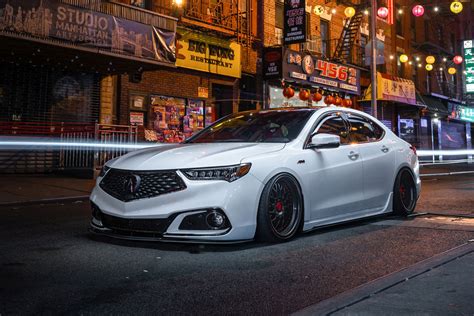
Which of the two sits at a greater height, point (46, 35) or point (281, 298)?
point (46, 35)

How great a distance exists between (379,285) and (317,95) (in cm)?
1888

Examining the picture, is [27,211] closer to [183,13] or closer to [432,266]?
[432,266]

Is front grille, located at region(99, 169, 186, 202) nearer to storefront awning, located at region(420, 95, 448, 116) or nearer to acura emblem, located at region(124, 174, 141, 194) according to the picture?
acura emblem, located at region(124, 174, 141, 194)

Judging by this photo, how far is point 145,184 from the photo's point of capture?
4.49 metres

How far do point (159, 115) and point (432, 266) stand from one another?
542 inches

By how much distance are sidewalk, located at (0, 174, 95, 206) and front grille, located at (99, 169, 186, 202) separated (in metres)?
4.96

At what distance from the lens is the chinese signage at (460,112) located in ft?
118

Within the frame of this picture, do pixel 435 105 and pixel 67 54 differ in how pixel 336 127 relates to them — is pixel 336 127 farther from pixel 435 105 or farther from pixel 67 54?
pixel 435 105

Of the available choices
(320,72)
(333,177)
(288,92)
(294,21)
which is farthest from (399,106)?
(333,177)

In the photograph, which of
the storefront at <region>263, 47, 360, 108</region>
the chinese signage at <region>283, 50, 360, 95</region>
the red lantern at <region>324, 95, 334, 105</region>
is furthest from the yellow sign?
the red lantern at <region>324, 95, 334, 105</region>

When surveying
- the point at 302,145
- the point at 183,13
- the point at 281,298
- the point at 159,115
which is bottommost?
the point at 281,298

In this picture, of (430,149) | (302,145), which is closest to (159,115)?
(302,145)

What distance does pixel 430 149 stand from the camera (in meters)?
33.6

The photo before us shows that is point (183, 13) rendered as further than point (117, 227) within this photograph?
Yes
